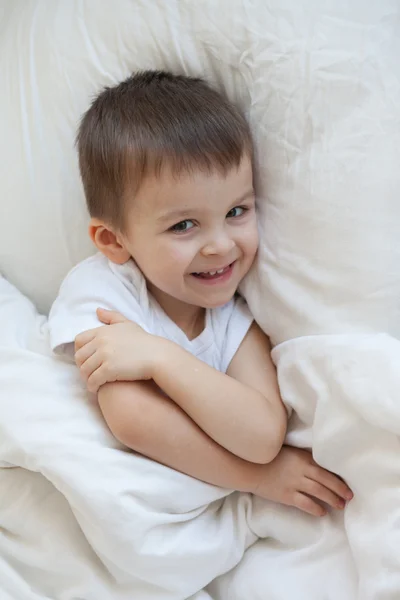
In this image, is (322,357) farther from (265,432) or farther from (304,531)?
(304,531)

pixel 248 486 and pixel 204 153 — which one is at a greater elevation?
pixel 204 153

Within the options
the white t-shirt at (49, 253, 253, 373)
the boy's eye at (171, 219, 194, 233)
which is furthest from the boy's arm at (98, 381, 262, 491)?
the boy's eye at (171, 219, 194, 233)

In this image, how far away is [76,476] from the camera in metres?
0.82

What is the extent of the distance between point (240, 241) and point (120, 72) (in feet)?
1.14

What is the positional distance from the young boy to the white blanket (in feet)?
0.13

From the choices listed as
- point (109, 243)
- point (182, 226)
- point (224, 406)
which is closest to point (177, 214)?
point (182, 226)

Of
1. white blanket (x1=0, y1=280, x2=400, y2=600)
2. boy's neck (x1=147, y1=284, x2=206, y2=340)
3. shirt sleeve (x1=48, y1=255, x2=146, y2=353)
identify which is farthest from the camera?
boy's neck (x1=147, y1=284, x2=206, y2=340)

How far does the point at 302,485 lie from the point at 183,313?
12.4 inches

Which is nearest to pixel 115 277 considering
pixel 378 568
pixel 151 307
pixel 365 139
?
pixel 151 307

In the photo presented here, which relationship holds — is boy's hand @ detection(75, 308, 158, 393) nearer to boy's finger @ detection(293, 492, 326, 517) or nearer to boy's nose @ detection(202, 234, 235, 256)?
boy's nose @ detection(202, 234, 235, 256)

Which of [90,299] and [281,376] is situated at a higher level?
[90,299]

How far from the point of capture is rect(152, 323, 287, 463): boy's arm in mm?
874

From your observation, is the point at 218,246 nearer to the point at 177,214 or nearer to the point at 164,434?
the point at 177,214

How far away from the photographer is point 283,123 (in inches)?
36.4
